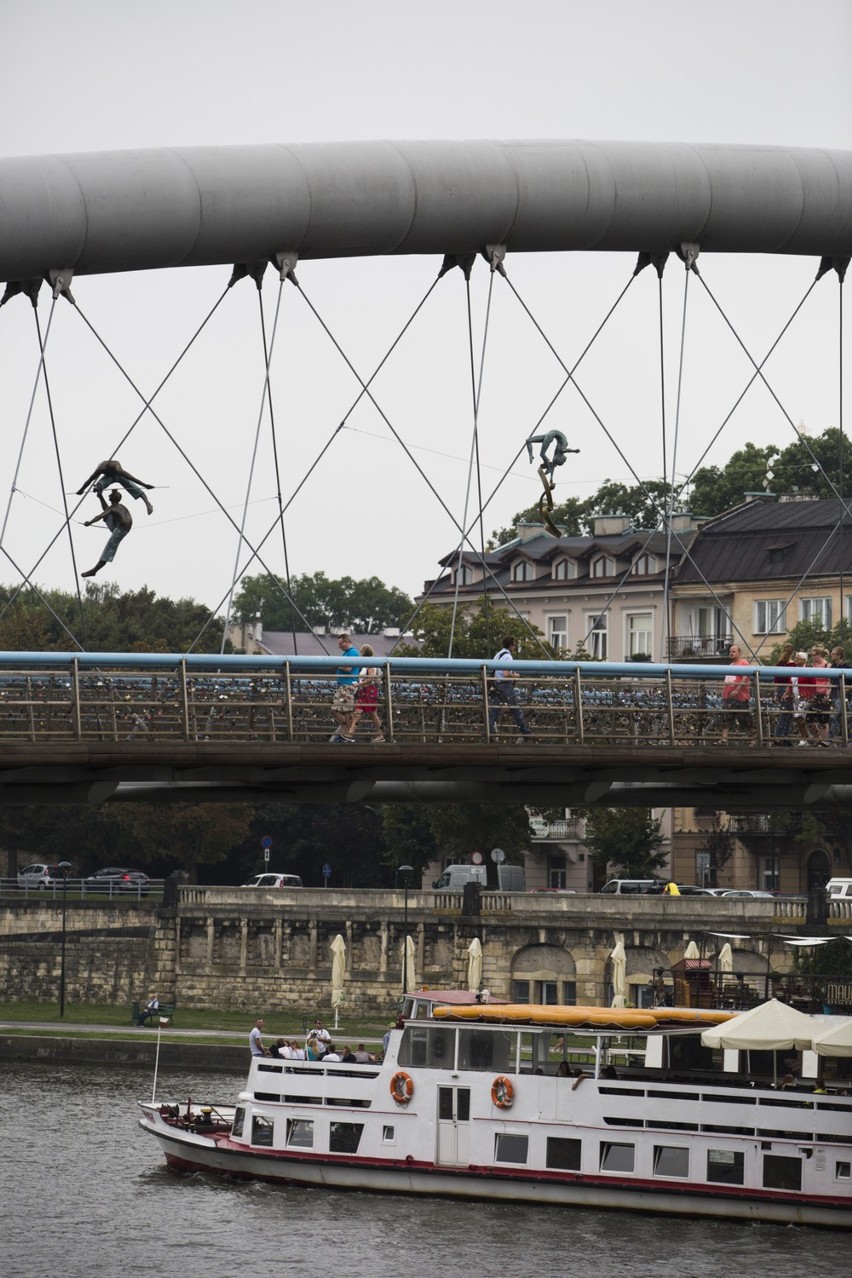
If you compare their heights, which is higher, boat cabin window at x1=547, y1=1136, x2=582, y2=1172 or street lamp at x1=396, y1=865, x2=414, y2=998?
street lamp at x1=396, y1=865, x2=414, y2=998

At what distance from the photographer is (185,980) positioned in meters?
85.9

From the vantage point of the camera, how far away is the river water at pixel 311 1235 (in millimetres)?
39188

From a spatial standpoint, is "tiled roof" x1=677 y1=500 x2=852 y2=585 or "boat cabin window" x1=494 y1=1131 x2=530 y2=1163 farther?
"tiled roof" x1=677 y1=500 x2=852 y2=585

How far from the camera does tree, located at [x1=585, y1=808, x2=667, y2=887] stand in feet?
302

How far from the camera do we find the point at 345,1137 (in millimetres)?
47188

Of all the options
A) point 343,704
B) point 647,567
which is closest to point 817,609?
point 647,567

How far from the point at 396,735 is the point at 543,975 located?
51.1m

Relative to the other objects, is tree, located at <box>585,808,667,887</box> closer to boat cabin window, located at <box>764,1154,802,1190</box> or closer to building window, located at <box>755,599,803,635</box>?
building window, located at <box>755,599,803,635</box>

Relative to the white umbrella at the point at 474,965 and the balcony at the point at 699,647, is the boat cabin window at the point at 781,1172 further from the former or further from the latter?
the balcony at the point at 699,647

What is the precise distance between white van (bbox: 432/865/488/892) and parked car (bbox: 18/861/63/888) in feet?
53.7

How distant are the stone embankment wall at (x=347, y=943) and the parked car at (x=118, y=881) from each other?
3.62 m

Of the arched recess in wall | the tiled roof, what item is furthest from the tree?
the arched recess in wall

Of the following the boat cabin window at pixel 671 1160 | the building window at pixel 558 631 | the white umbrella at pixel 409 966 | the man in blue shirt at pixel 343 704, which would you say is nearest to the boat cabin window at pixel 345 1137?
the boat cabin window at pixel 671 1160

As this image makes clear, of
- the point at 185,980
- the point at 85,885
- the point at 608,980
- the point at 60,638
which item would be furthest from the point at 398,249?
the point at 60,638
